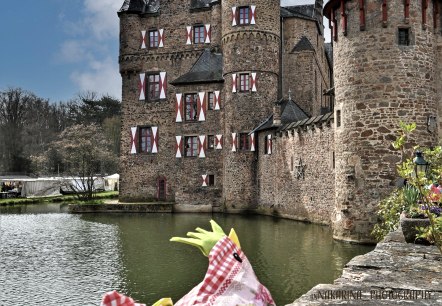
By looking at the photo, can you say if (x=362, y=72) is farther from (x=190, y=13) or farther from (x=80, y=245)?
(x=190, y=13)

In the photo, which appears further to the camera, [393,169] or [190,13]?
[190,13]

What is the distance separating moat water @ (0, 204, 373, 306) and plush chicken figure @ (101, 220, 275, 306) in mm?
4860

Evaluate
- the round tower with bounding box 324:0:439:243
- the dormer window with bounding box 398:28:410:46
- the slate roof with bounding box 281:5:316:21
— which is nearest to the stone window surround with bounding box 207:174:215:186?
the slate roof with bounding box 281:5:316:21

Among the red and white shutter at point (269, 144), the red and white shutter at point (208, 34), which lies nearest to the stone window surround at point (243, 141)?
the red and white shutter at point (269, 144)

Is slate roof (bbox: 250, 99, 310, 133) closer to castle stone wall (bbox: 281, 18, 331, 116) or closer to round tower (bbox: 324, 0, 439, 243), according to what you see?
castle stone wall (bbox: 281, 18, 331, 116)

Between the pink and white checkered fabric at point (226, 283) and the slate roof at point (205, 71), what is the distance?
77.2ft

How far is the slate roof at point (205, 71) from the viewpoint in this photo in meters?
26.3

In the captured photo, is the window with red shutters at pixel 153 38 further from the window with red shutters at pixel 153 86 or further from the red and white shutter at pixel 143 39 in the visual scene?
the window with red shutters at pixel 153 86

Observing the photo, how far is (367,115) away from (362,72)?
1129mm

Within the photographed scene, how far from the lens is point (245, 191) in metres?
24.3

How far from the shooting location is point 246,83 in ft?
82.0

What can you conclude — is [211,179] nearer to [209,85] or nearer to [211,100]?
[211,100]

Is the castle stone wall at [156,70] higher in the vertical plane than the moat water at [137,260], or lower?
higher

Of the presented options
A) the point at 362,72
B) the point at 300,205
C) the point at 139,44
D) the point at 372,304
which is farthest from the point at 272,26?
the point at 372,304
